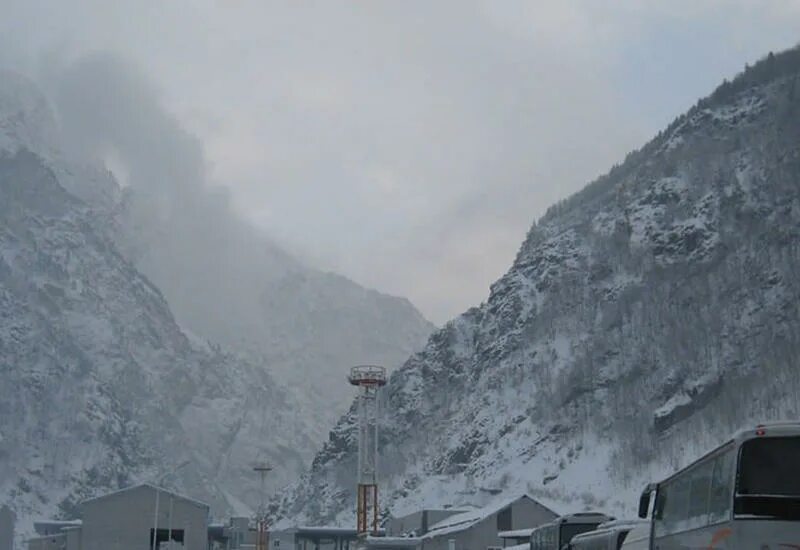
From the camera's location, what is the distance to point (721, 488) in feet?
61.2

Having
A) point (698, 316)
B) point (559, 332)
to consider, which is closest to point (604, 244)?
point (559, 332)

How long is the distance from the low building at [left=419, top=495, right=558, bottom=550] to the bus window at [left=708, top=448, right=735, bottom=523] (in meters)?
67.9

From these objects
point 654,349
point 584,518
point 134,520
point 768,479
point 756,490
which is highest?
point 654,349

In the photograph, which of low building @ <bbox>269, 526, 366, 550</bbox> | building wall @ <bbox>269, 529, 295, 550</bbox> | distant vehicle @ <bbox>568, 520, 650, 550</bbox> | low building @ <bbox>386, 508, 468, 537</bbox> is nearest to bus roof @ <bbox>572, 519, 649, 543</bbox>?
distant vehicle @ <bbox>568, 520, 650, 550</bbox>

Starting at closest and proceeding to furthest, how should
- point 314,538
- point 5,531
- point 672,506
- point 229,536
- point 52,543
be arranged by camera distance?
1. point 672,506
2. point 52,543
3. point 229,536
4. point 314,538
5. point 5,531

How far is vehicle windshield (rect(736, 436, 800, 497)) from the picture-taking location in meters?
17.3

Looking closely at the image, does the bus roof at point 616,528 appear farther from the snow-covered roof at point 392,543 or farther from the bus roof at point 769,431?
the snow-covered roof at point 392,543

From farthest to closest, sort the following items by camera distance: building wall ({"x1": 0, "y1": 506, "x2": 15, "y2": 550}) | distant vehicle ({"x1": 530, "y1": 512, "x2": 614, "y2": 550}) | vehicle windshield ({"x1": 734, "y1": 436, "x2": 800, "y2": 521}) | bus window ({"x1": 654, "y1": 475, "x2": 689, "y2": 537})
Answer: building wall ({"x1": 0, "y1": 506, "x2": 15, "y2": 550}), distant vehicle ({"x1": 530, "y1": 512, "x2": 614, "y2": 550}), bus window ({"x1": 654, "y1": 475, "x2": 689, "y2": 537}), vehicle windshield ({"x1": 734, "y1": 436, "x2": 800, "y2": 521})

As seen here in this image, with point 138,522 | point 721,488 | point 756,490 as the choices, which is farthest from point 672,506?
point 138,522

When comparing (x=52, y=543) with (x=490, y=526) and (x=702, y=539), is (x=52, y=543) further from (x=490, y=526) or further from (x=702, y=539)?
(x=702, y=539)

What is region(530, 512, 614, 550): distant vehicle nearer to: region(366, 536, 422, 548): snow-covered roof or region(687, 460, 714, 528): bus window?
region(687, 460, 714, 528): bus window

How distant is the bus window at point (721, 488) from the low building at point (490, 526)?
6793cm

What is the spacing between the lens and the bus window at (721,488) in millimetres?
18031

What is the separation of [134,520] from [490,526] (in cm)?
3220
